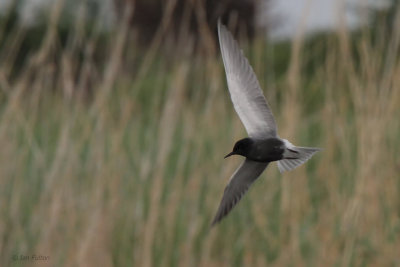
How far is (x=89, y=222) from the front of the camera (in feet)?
6.96

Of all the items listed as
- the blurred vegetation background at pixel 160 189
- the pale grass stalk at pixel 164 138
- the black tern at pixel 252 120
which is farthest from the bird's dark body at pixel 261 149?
the blurred vegetation background at pixel 160 189

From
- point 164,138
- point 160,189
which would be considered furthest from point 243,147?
point 160,189

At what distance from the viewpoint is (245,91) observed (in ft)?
1.79

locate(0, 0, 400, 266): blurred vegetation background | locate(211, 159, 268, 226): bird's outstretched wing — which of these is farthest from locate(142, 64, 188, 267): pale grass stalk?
locate(211, 159, 268, 226): bird's outstretched wing

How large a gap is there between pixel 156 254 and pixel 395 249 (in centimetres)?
74

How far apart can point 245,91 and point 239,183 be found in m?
0.09

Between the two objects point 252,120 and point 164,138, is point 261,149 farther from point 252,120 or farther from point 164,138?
point 164,138

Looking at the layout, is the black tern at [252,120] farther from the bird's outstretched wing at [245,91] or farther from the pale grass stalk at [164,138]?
the pale grass stalk at [164,138]

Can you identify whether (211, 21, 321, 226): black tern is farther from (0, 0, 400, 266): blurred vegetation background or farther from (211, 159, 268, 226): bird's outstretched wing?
(0, 0, 400, 266): blurred vegetation background

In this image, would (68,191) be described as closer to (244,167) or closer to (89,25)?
(244,167)

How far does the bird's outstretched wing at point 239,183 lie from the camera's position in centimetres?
56

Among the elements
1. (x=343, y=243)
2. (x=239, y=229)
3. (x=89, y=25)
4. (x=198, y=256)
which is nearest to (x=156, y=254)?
(x=198, y=256)

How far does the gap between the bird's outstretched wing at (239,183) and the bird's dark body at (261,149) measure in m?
0.02

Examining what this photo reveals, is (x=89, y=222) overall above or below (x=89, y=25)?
below
